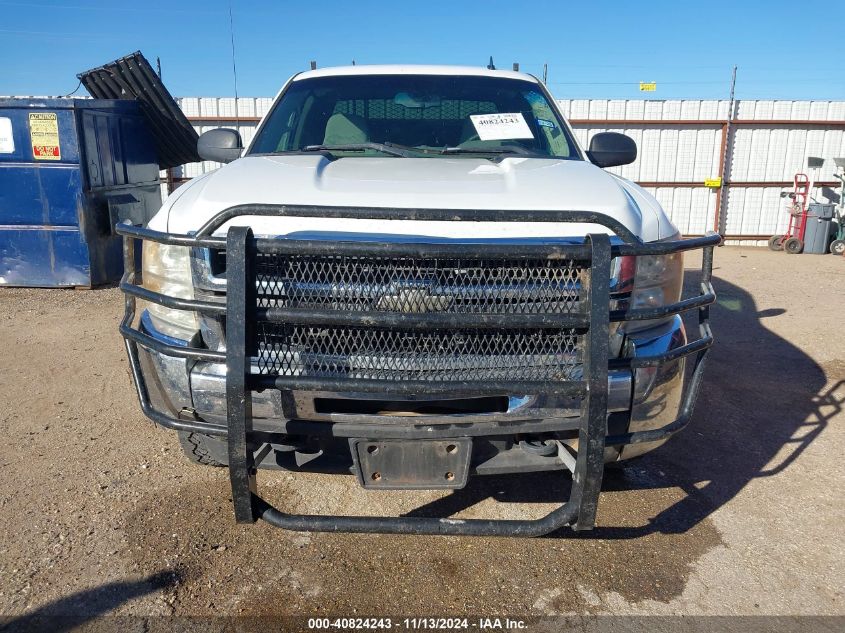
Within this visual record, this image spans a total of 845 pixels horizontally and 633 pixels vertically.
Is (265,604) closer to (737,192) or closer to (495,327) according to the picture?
(495,327)

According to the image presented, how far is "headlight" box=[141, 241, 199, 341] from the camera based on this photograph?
2.49 m

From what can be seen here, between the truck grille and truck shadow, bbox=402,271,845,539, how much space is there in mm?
996

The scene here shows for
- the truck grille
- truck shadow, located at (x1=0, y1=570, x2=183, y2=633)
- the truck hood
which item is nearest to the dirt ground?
truck shadow, located at (x1=0, y1=570, x2=183, y2=633)

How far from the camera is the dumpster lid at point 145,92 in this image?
822 centimetres

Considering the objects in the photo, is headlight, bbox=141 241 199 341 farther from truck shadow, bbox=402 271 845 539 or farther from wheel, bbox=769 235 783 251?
wheel, bbox=769 235 783 251

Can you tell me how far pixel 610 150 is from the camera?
3.91 metres

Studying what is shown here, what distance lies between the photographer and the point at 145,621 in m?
2.31

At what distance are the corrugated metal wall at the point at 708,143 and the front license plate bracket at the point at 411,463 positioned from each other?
460 inches

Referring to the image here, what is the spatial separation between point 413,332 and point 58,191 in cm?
691

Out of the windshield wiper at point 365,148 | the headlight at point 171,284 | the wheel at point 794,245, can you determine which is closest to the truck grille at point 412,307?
the headlight at point 171,284

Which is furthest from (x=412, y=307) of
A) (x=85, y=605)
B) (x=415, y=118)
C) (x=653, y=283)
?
(x=415, y=118)

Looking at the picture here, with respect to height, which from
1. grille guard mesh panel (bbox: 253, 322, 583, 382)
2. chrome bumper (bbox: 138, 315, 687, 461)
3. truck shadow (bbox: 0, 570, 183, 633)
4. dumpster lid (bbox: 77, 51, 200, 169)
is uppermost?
dumpster lid (bbox: 77, 51, 200, 169)

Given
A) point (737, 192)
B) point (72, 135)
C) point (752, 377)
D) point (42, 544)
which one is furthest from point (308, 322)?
point (737, 192)

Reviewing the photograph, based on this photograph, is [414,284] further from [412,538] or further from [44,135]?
[44,135]
